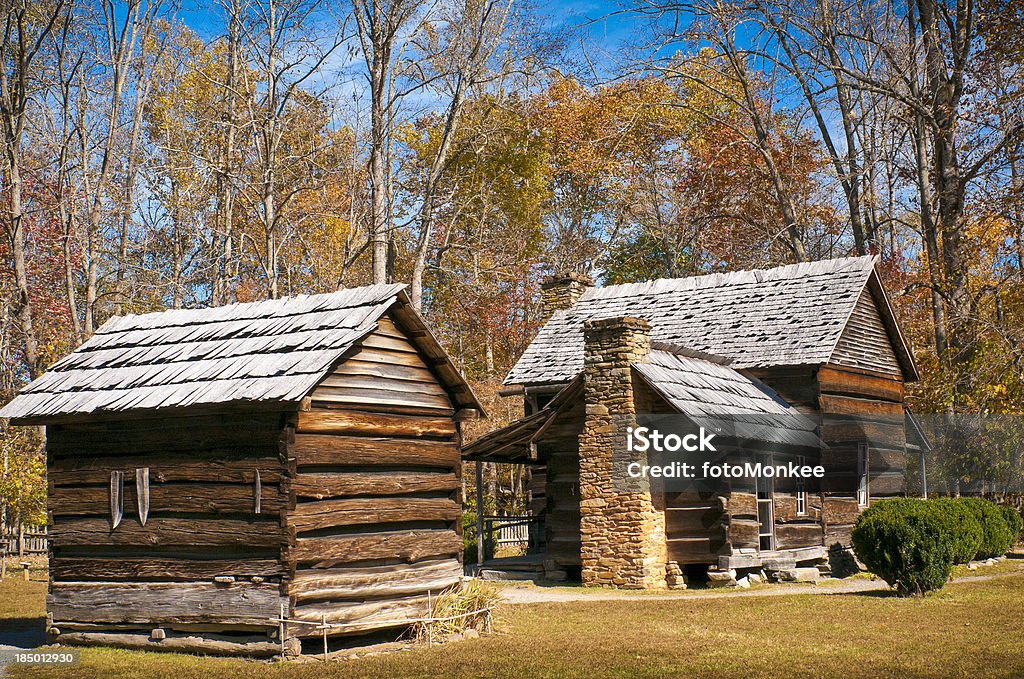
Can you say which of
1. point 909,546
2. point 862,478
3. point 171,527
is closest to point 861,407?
point 862,478

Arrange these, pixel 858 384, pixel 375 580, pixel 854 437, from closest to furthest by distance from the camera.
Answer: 1. pixel 375 580
2. pixel 854 437
3. pixel 858 384

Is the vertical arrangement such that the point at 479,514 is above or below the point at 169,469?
below

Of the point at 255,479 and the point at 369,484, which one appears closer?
the point at 255,479

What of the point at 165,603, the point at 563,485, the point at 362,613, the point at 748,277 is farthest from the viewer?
the point at 748,277

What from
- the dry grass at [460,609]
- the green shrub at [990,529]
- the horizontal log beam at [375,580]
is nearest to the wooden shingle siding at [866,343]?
the green shrub at [990,529]

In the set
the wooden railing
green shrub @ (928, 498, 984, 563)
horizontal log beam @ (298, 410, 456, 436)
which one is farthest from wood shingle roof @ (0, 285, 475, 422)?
the wooden railing

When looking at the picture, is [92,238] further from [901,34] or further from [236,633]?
[901,34]

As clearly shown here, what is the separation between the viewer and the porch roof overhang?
68.4 ft

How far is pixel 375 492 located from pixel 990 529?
14898 mm

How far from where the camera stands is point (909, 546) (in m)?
16.8

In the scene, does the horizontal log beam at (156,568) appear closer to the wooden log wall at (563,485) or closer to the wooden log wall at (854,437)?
the wooden log wall at (563,485)

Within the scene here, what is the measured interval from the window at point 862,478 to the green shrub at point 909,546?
22.4ft

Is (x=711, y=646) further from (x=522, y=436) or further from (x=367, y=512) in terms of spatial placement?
(x=522, y=436)

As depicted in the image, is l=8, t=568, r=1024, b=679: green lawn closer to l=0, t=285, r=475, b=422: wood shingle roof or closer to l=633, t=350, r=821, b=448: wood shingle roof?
l=0, t=285, r=475, b=422: wood shingle roof
